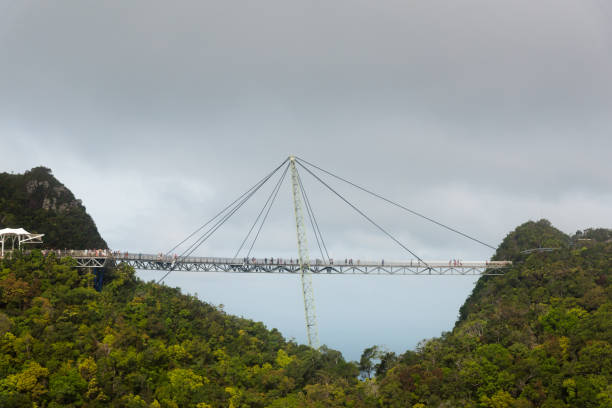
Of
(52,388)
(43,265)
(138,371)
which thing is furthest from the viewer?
(43,265)

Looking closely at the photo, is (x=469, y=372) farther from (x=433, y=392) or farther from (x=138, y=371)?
→ (x=138, y=371)

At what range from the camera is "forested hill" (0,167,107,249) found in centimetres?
7675

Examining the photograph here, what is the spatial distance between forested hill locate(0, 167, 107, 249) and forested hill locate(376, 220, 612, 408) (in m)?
47.7

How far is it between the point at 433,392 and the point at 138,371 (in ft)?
102

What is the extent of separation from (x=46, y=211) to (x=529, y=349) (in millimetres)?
68339

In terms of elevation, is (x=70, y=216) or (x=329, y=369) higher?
(x=70, y=216)

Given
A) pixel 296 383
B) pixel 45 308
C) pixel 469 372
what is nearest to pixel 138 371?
pixel 45 308

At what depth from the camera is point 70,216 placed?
81.9m

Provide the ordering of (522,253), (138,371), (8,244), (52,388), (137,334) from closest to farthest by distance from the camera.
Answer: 1. (52,388)
2. (138,371)
3. (137,334)
4. (8,244)
5. (522,253)

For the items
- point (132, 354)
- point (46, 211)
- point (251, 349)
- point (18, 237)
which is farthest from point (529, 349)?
point (46, 211)

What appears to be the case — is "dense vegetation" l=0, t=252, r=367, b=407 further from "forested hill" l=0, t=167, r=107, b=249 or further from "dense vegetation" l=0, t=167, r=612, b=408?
"forested hill" l=0, t=167, r=107, b=249

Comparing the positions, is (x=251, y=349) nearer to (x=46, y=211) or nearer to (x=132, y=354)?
(x=132, y=354)

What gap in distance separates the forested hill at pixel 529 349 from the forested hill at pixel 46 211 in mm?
47705

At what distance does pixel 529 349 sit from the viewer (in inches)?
2299
